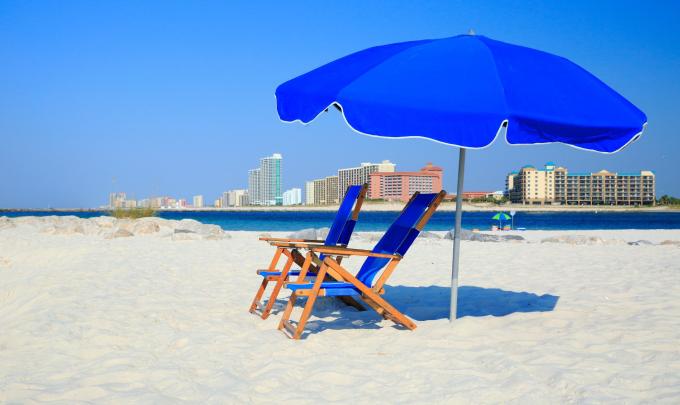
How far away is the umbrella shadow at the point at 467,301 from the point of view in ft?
16.4

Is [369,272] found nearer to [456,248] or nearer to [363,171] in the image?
[456,248]

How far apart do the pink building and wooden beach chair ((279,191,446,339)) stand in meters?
77.7

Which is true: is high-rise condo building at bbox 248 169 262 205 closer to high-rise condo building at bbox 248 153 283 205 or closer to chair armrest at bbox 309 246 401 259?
high-rise condo building at bbox 248 153 283 205

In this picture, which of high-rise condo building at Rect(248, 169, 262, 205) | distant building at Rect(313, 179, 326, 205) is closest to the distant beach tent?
distant building at Rect(313, 179, 326, 205)

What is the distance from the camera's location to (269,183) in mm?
137125

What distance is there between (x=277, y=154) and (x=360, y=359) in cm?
13469

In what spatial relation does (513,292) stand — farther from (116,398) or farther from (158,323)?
(116,398)

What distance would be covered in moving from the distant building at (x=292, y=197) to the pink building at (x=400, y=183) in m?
41.0

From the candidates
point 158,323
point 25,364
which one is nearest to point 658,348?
point 158,323

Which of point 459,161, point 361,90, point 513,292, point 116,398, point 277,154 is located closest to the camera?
point 116,398

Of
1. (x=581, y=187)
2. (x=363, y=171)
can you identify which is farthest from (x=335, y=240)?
(x=581, y=187)

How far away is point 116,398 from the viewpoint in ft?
9.43

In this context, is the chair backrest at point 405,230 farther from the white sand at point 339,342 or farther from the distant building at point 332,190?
the distant building at point 332,190

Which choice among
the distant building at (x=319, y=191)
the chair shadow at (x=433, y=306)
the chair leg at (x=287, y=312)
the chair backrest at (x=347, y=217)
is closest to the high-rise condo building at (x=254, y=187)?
the distant building at (x=319, y=191)
